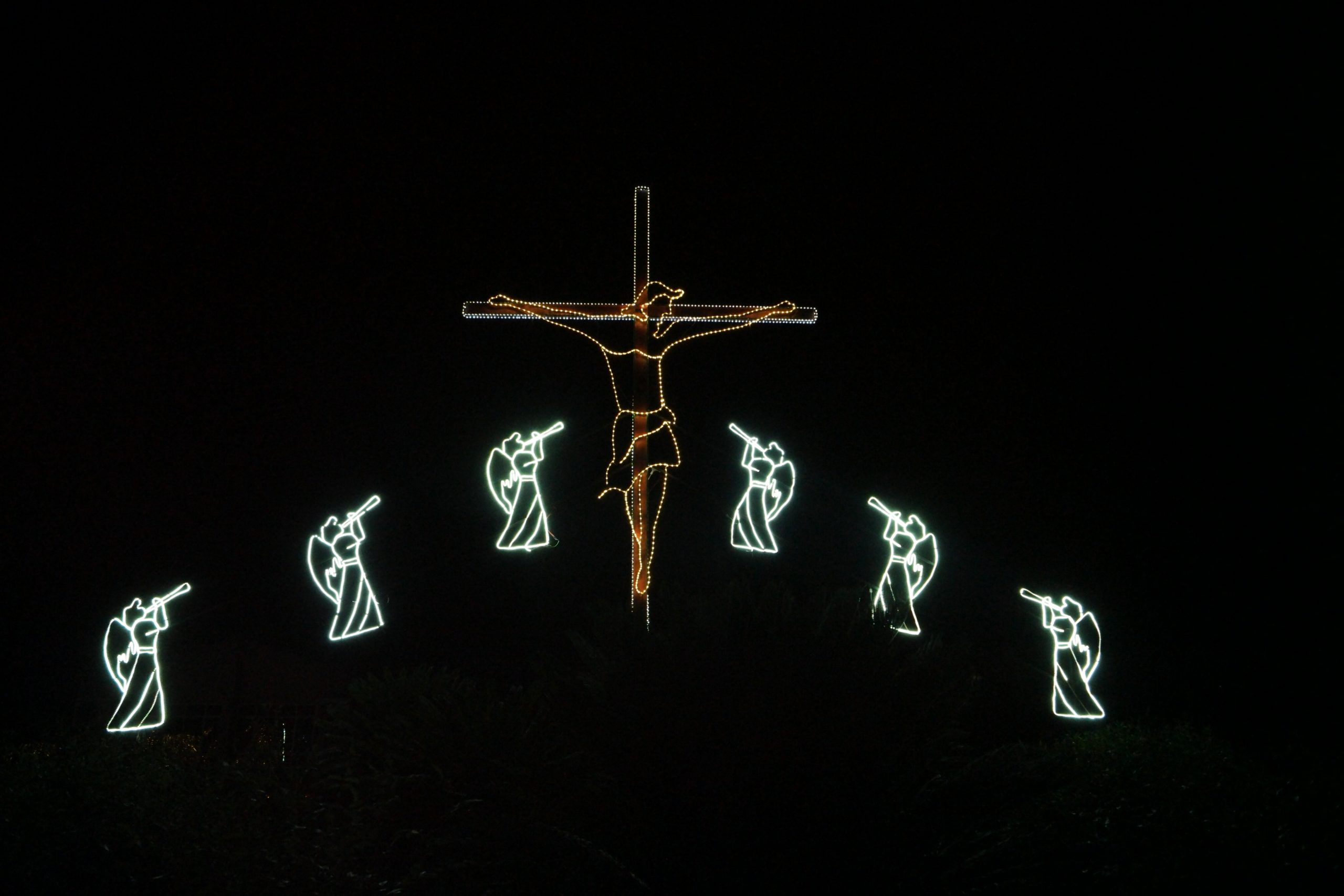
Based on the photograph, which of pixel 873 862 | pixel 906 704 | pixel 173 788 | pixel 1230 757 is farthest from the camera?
pixel 1230 757

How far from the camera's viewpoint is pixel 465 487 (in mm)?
13562

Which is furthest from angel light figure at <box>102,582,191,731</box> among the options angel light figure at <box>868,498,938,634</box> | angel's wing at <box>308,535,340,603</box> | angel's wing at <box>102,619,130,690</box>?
angel light figure at <box>868,498,938,634</box>

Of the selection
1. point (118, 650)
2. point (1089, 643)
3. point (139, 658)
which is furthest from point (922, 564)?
point (118, 650)

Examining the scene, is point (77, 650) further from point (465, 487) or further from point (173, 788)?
point (173, 788)

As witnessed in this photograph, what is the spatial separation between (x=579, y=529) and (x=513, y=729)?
755 cm

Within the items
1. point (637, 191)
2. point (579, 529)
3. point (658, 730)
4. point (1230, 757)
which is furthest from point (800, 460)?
point (658, 730)

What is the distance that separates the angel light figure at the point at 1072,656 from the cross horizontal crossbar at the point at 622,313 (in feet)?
13.7

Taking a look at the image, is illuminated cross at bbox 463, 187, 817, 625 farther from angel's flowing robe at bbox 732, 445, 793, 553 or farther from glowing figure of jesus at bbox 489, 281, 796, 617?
angel's flowing robe at bbox 732, 445, 793, 553

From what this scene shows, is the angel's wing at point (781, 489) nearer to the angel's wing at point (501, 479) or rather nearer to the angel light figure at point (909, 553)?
the angel light figure at point (909, 553)

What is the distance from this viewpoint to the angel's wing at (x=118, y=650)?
10.7 metres

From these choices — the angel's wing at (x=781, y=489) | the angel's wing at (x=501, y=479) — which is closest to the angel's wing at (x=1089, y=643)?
the angel's wing at (x=781, y=489)

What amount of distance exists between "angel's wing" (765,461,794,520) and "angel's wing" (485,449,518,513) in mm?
2431

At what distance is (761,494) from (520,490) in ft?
7.62

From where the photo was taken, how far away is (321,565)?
10516 mm
